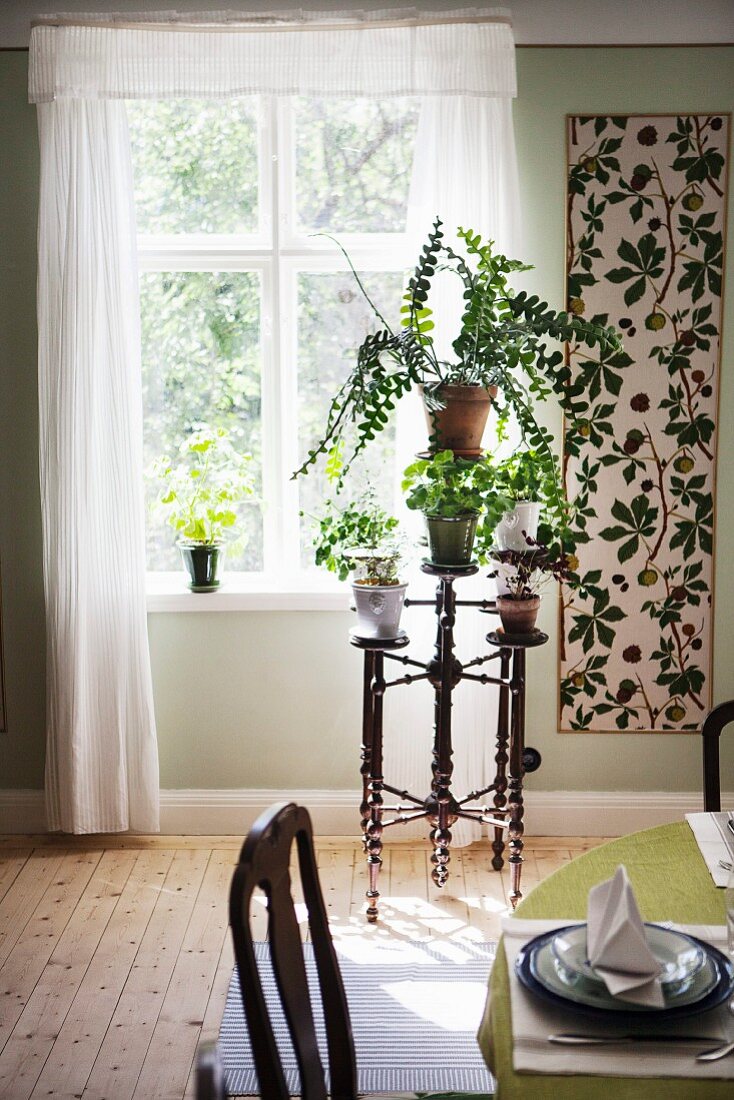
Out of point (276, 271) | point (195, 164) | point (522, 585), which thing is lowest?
point (522, 585)

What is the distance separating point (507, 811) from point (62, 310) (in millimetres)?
2036

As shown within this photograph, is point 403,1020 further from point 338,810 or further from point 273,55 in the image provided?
point 273,55

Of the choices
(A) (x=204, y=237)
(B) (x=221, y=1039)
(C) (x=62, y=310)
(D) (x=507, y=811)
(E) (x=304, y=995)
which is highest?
(A) (x=204, y=237)

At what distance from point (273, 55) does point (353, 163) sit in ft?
1.37

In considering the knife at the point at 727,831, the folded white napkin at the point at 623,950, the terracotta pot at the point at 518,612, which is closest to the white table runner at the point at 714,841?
the knife at the point at 727,831

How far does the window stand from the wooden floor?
1.03 m

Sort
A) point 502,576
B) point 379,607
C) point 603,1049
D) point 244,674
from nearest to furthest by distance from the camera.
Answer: point 603,1049 → point 379,607 → point 502,576 → point 244,674

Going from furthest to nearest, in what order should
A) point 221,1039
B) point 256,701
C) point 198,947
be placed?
point 256,701 → point 198,947 → point 221,1039

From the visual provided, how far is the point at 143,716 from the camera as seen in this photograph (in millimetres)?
3672

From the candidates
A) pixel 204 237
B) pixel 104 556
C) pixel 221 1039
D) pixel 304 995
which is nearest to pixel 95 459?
pixel 104 556

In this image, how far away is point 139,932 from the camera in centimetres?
320

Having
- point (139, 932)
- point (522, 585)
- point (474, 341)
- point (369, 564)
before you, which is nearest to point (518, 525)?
point (522, 585)

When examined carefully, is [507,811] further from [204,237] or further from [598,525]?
[204,237]

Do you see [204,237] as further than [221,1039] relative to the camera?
Yes
